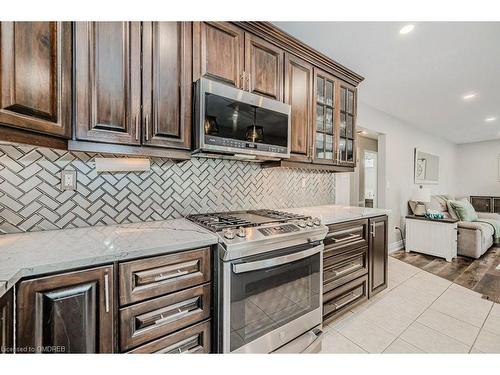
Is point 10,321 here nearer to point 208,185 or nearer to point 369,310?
point 208,185

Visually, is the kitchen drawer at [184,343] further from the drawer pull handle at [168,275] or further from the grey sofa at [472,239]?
the grey sofa at [472,239]

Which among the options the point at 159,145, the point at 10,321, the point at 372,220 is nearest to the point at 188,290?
the point at 10,321

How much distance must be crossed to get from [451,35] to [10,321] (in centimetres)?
334

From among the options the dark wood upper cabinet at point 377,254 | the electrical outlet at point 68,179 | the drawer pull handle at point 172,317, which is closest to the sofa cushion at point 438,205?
the dark wood upper cabinet at point 377,254

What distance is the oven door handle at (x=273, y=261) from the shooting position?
1.27m

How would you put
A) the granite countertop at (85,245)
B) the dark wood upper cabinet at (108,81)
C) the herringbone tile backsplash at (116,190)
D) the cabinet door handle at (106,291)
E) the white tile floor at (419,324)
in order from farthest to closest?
the white tile floor at (419,324), the herringbone tile backsplash at (116,190), the dark wood upper cabinet at (108,81), the cabinet door handle at (106,291), the granite countertop at (85,245)

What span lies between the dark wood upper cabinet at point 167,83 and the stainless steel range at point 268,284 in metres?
0.63

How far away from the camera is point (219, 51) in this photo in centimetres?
163

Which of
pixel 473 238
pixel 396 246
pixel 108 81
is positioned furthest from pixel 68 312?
pixel 473 238

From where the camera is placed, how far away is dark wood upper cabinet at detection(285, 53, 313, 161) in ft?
6.69

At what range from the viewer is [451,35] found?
6.53 ft

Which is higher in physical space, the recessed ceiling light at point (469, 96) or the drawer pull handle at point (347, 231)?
the recessed ceiling light at point (469, 96)

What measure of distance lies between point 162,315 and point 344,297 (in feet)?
5.26

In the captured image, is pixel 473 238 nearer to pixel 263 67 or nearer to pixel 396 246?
pixel 396 246
